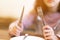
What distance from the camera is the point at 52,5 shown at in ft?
3.05

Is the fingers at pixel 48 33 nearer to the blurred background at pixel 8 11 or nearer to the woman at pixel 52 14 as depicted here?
the woman at pixel 52 14

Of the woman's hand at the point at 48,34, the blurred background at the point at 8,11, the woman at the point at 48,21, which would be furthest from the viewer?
the blurred background at the point at 8,11

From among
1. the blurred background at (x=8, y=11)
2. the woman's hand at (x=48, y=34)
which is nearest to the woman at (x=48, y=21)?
the woman's hand at (x=48, y=34)

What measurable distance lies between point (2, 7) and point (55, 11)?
0.53m

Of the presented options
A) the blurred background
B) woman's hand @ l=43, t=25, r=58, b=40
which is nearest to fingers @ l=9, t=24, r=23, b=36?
woman's hand @ l=43, t=25, r=58, b=40

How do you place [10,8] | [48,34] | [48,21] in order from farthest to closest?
[10,8] < [48,21] < [48,34]

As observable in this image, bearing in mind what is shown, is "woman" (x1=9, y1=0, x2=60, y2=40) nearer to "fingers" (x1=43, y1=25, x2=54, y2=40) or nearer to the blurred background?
"fingers" (x1=43, y1=25, x2=54, y2=40)

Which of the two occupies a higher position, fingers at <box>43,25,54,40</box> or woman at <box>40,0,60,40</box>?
woman at <box>40,0,60,40</box>

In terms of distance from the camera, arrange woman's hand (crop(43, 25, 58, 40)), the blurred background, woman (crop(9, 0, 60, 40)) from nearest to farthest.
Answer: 1. woman's hand (crop(43, 25, 58, 40))
2. woman (crop(9, 0, 60, 40))
3. the blurred background

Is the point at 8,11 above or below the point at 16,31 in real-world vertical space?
above

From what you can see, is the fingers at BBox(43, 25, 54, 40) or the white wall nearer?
the fingers at BBox(43, 25, 54, 40)

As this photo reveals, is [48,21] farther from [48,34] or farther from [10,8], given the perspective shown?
[10,8]

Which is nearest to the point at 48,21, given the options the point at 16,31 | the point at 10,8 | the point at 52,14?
the point at 52,14

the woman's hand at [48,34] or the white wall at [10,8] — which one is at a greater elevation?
the white wall at [10,8]
